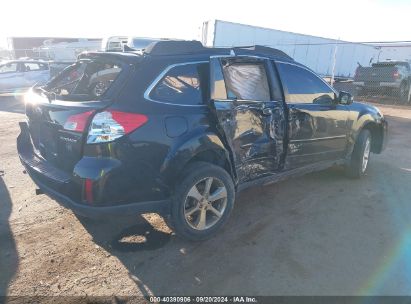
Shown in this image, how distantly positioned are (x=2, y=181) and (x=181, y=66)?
3316 millimetres

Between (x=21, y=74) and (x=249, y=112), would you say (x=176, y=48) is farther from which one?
(x=21, y=74)

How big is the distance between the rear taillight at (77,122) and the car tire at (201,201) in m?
0.96

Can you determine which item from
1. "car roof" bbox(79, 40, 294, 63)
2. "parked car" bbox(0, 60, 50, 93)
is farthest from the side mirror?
"parked car" bbox(0, 60, 50, 93)

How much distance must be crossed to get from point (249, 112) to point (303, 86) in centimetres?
110

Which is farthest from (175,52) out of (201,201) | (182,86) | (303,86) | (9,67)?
(9,67)

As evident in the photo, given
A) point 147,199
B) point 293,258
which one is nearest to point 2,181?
point 147,199

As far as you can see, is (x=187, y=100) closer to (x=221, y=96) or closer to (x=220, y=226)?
(x=221, y=96)

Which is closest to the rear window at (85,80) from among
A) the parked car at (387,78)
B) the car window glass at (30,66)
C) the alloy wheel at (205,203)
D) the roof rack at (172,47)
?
the roof rack at (172,47)

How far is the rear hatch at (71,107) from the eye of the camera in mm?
2734

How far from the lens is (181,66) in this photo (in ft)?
10.2

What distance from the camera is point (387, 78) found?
14.9 m

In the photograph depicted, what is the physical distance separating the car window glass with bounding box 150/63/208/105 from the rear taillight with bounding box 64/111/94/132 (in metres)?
0.56

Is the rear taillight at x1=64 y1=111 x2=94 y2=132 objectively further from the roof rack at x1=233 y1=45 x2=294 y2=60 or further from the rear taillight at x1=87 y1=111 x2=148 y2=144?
the roof rack at x1=233 y1=45 x2=294 y2=60

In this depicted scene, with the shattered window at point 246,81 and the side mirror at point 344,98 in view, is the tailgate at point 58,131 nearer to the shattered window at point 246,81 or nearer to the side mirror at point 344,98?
the shattered window at point 246,81
